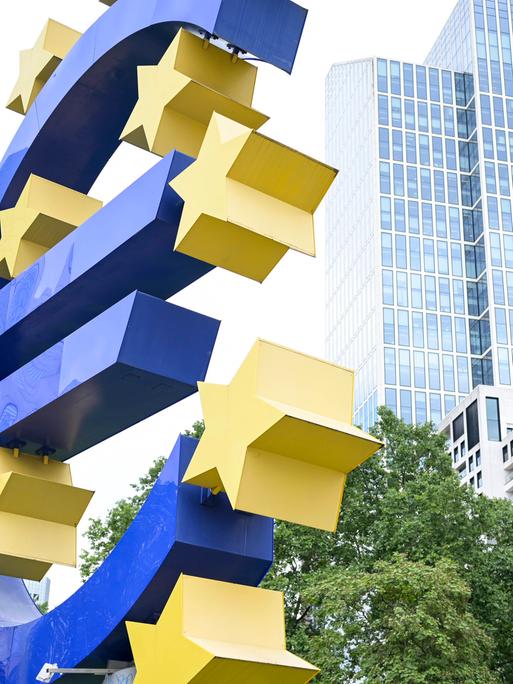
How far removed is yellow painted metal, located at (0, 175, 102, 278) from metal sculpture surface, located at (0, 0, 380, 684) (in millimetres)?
34

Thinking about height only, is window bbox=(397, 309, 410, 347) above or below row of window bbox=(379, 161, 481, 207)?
below

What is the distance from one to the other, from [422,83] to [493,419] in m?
44.5

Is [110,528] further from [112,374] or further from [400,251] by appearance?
[400,251]

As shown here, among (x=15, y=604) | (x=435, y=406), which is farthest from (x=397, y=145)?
(x=15, y=604)

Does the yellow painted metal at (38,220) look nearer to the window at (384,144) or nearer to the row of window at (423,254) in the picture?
the row of window at (423,254)

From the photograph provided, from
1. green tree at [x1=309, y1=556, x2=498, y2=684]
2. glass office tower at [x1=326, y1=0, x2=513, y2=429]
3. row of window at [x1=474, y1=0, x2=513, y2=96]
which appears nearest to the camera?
green tree at [x1=309, y1=556, x2=498, y2=684]

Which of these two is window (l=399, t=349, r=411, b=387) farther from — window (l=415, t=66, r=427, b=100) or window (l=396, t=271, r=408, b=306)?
window (l=415, t=66, r=427, b=100)

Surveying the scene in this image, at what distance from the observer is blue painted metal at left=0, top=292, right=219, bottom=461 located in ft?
20.4

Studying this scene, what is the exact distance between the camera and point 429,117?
99.1m

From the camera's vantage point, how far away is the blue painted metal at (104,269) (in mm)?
6453

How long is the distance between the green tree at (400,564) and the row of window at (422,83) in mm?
78986

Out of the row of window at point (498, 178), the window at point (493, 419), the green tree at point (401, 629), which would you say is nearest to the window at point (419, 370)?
the window at point (493, 419)

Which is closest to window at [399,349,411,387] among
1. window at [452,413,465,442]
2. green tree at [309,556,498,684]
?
window at [452,413,465,442]

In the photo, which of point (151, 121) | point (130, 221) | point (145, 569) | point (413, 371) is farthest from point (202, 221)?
point (413, 371)
